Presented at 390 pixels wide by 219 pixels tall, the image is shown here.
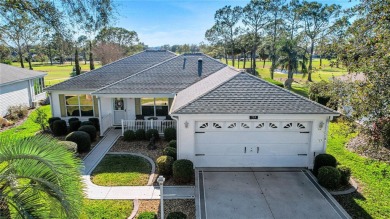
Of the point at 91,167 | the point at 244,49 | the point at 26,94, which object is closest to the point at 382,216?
the point at 91,167

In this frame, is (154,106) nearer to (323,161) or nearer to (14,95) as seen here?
(323,161)

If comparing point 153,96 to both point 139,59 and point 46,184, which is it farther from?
point 46,184

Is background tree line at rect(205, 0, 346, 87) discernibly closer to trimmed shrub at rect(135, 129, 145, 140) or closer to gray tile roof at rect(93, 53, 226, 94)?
gray tile roof at rect(93, 53, 226, 94)

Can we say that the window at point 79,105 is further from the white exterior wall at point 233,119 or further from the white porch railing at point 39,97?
the white porch railing at point 39,97

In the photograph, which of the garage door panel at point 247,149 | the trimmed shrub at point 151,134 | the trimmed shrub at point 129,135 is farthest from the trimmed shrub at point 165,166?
the trimmed shrub at point 129,135

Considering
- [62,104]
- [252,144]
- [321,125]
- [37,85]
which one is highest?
[321,125]

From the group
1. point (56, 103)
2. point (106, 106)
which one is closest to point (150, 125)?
point (106, 106)

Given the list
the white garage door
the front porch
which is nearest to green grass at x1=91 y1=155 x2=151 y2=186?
the white garage door
